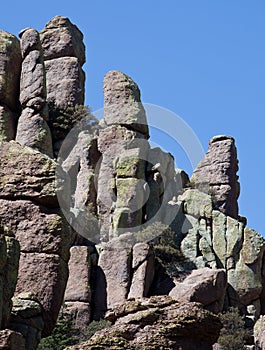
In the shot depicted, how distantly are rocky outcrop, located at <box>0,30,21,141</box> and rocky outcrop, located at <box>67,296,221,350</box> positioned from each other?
80.8 feet

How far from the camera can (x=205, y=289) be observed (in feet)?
143

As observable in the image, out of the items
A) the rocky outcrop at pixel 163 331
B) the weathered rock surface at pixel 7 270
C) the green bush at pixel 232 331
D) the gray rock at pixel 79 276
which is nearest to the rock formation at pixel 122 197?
the gray rock at pixel 79 276

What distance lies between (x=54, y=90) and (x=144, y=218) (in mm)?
9530

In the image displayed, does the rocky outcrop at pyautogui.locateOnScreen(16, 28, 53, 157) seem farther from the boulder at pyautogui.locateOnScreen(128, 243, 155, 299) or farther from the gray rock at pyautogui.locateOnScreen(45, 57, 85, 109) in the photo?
the gray rock at pyautogui.locateOnScreen(45, 57, 85, 109)

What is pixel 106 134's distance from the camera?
173 feet

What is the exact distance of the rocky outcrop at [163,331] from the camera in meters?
23.7

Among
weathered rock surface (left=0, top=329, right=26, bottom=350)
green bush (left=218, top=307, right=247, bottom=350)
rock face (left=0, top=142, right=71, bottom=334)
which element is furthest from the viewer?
green bush (left=218, top=307, right=247, bottom=350)

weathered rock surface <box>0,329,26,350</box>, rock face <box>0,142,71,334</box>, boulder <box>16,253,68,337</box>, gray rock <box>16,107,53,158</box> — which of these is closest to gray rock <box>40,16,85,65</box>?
gray rock <box>16,107,53,158</box>

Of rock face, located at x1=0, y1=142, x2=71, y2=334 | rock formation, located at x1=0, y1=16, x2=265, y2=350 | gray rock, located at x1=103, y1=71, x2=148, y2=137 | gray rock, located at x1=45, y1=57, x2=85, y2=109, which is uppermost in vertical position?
gray rock, located at x1=45, y1=57, x2=85, y2=109

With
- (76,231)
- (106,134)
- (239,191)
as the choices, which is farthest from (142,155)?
(239,191)

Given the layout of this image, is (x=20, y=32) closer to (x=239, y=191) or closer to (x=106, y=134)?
(x=106, y=134)

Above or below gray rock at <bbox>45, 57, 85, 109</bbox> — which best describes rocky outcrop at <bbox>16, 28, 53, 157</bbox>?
below

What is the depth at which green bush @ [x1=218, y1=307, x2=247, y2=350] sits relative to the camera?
41.2m

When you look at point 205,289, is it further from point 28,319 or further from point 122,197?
point 28,319
